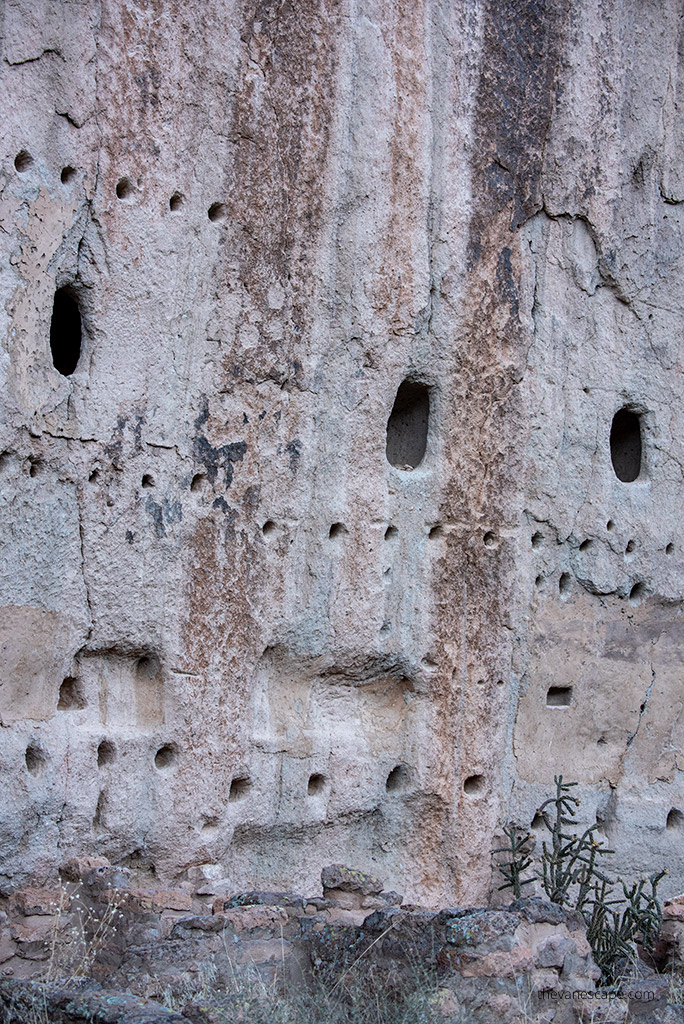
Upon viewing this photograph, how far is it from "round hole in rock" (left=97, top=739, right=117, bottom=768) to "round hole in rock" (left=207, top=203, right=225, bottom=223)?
6.71 ft

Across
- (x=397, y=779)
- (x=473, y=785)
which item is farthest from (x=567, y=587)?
(x=397, y=779)

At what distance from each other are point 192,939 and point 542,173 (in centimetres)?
362

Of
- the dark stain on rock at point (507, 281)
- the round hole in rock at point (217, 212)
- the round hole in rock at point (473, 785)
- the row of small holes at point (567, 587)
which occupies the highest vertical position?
the round hole in rock at point (217, 212)

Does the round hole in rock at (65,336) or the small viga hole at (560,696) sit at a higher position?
the round hole in rock at (65,336)

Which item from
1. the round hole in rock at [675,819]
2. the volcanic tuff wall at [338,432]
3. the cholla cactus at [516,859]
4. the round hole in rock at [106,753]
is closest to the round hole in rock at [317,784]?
the volcanic tuff wall at [338,432]

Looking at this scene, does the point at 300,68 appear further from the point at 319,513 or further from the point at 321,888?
the point at 321,888

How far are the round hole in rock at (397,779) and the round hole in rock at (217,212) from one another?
7.87ft

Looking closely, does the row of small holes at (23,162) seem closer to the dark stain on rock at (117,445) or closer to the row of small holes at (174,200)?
the row of small holes at (174,200)

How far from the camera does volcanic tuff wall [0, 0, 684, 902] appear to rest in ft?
15.4

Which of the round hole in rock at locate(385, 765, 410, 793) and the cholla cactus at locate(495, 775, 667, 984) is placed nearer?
the cholla cactus at locate(495, 775, 667, 984)

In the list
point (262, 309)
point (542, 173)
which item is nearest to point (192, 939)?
point (262, 309)

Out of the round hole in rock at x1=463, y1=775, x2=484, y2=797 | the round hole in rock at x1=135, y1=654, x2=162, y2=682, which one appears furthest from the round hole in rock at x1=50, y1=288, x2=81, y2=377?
the round hole in rock at x1=463, y1=775, x2=484, y2=797

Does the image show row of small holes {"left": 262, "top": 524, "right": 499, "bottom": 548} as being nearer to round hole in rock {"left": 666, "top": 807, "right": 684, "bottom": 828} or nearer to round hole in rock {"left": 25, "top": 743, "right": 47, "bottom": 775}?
round hole in rock {"left": 25, "top": 743, "right": 47, "bottom": 775}

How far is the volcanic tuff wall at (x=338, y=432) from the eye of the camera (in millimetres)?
4695
